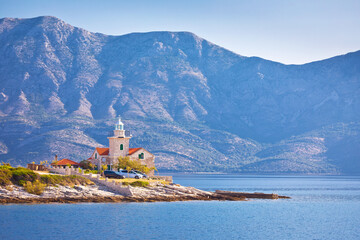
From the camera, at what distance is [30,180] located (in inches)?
3314

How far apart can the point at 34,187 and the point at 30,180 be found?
220 centimetres

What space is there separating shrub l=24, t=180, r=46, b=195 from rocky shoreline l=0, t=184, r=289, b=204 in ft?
1.61

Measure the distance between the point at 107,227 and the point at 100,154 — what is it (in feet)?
150

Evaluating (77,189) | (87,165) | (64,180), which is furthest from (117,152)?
(77,189)

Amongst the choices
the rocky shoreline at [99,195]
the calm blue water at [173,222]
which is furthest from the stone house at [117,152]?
the calm blue water at [173,222]

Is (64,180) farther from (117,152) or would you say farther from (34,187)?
(117,152)

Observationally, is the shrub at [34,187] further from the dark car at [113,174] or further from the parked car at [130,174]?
the parked car at [130,174]

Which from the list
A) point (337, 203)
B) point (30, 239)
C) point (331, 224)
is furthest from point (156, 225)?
point (337, 203)

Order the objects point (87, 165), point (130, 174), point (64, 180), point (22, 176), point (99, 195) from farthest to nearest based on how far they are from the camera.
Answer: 1. point (87, 165)
2. point (130, 174)
3. point (64, 180)
4. point (99, 195)
5. point (22, 176)

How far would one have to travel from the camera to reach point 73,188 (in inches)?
3425

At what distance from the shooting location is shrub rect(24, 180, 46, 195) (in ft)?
269

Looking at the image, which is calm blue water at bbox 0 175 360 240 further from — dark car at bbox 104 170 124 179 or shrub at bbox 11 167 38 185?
dark car at bbox 104 170 124 179

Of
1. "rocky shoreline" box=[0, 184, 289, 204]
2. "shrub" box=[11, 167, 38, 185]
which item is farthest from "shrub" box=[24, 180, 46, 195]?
"shrub" box=[11, 167, 38, 185]

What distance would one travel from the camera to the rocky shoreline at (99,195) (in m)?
80.4
